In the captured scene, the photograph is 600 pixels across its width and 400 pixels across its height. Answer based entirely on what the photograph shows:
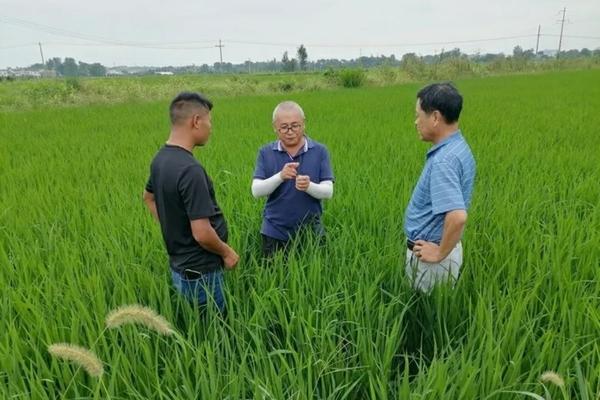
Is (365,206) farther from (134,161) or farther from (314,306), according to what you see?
(134,161)

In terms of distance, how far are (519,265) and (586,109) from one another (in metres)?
8.67

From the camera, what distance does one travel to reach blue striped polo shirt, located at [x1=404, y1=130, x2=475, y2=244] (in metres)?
1.64

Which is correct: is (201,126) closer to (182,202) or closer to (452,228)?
A: (182,202)

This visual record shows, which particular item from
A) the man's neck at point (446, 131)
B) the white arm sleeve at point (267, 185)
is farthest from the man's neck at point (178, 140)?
the man's neck at point (446, 131)

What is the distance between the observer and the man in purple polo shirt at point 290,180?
7.48ft

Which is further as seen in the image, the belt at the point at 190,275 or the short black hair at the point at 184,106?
the belt at the point at 190,275

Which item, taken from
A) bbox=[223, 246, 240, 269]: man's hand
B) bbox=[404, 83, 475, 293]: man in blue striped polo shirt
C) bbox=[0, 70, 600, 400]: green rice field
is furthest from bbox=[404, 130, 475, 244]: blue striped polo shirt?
bbox=[223, 246, 240, 269]: man's hand

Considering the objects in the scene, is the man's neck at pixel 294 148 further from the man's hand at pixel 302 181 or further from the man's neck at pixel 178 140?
the man's neck at pixel 178 140

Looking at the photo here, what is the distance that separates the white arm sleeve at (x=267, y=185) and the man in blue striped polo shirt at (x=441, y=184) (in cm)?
80

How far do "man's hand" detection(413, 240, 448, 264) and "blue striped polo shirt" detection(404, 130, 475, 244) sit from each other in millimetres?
87

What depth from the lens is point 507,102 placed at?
11.2m

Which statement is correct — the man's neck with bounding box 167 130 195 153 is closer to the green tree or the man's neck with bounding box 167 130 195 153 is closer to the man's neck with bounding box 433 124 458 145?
the man's neck with bounding box 433 124 458 145

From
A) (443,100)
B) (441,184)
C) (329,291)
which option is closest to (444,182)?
(441,184)

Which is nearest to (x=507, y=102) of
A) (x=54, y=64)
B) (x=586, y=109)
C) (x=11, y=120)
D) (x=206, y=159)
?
(x=586, y=109)
